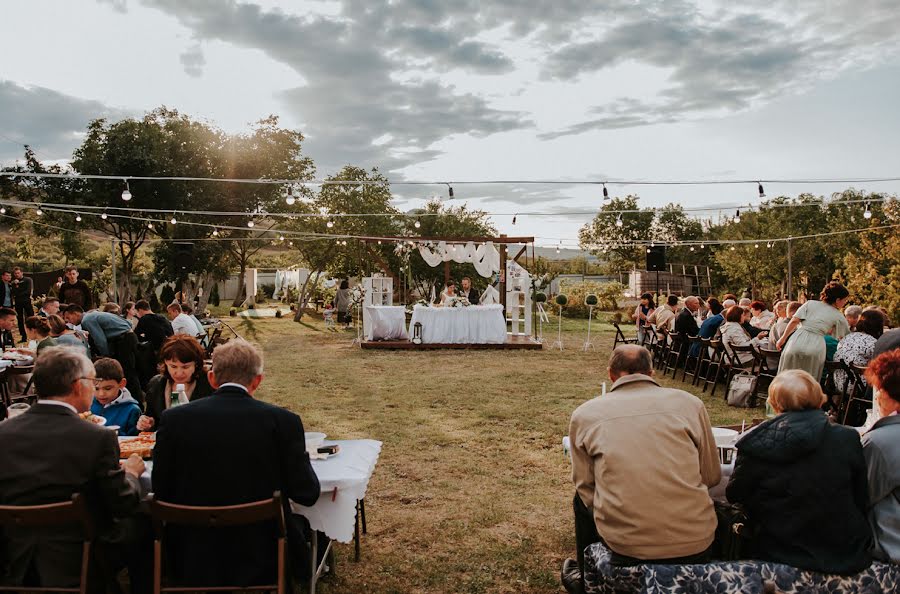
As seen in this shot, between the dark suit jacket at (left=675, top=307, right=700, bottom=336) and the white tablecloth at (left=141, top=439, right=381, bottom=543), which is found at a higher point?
the dark suit jacket at (left=675, top=307, right=700, bottom=336)

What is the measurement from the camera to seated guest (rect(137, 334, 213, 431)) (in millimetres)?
3518

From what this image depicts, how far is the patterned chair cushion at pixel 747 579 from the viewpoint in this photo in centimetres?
234

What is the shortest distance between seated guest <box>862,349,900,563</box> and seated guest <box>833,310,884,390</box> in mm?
3677

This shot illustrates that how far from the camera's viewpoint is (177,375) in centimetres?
354

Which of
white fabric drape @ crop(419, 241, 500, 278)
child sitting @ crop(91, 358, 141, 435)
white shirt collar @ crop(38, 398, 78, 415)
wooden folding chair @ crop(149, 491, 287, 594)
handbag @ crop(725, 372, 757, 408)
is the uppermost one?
white fabric drape @ crop(419, 241, 500, 278)

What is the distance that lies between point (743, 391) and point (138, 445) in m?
6.94

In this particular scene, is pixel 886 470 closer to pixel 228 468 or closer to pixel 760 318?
pixel 228 468

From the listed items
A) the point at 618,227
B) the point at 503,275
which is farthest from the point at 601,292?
→ the point at 618,227

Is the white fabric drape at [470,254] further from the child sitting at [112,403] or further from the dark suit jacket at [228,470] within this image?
the dark suit jacket at [228,470]

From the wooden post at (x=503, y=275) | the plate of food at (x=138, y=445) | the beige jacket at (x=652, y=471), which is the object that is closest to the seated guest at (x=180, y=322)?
the plate of food at (x=138, y=445)

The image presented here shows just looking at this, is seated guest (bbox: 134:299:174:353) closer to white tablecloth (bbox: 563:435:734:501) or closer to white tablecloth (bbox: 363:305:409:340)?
white tablecloth (bbox: 563:435:734:501)

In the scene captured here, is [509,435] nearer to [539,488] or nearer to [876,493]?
[539,488]

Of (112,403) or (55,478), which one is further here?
(112,403)

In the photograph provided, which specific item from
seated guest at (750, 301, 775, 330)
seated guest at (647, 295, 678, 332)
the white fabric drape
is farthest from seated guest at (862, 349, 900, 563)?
the white fabric drape
